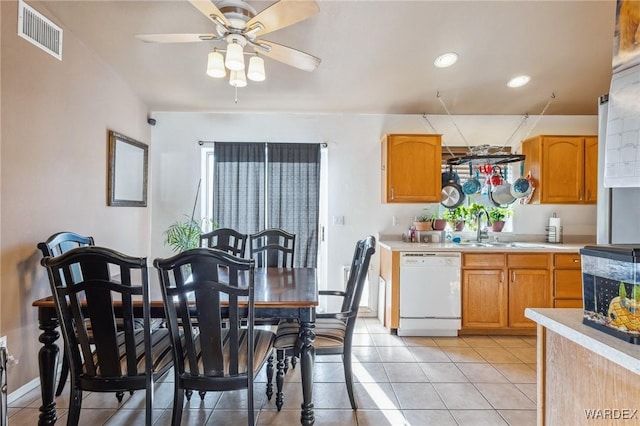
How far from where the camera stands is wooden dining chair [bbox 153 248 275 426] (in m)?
1.60

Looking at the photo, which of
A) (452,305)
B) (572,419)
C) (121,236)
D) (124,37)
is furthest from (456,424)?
(124,37)

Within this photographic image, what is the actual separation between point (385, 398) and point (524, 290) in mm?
2037

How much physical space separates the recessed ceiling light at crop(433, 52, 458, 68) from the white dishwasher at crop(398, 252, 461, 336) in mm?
1787

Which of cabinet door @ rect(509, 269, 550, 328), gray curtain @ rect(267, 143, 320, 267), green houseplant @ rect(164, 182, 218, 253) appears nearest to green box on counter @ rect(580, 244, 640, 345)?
cabinet door @ rect(509, 269, 550, 328)

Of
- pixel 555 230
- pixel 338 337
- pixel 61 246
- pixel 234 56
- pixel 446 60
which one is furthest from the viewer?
pixel 555 230

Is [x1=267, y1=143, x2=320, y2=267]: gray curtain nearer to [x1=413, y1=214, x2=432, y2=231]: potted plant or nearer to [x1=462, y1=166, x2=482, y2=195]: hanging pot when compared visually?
[x1=413, y1=214, x2=432, y2=231]: potted plant

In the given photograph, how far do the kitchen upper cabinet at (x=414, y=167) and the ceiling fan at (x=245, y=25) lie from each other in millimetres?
1723

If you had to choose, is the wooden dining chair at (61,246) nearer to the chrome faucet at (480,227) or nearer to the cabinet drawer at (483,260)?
the cabinet drawer at (483,260)

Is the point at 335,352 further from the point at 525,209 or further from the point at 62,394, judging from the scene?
the point at 525,209

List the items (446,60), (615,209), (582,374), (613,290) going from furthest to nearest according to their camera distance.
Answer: (446,60) → (615,209) → (582,374) → (613,290)

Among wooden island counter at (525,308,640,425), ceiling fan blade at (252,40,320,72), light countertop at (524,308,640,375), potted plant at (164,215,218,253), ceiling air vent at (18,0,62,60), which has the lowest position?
wooden island counter at (525,308,640,425)

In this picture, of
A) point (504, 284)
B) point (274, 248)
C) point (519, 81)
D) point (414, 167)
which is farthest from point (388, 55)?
point (504, 284)

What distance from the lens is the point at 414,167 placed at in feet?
12.6

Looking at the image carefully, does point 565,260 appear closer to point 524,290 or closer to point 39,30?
point 524,290
